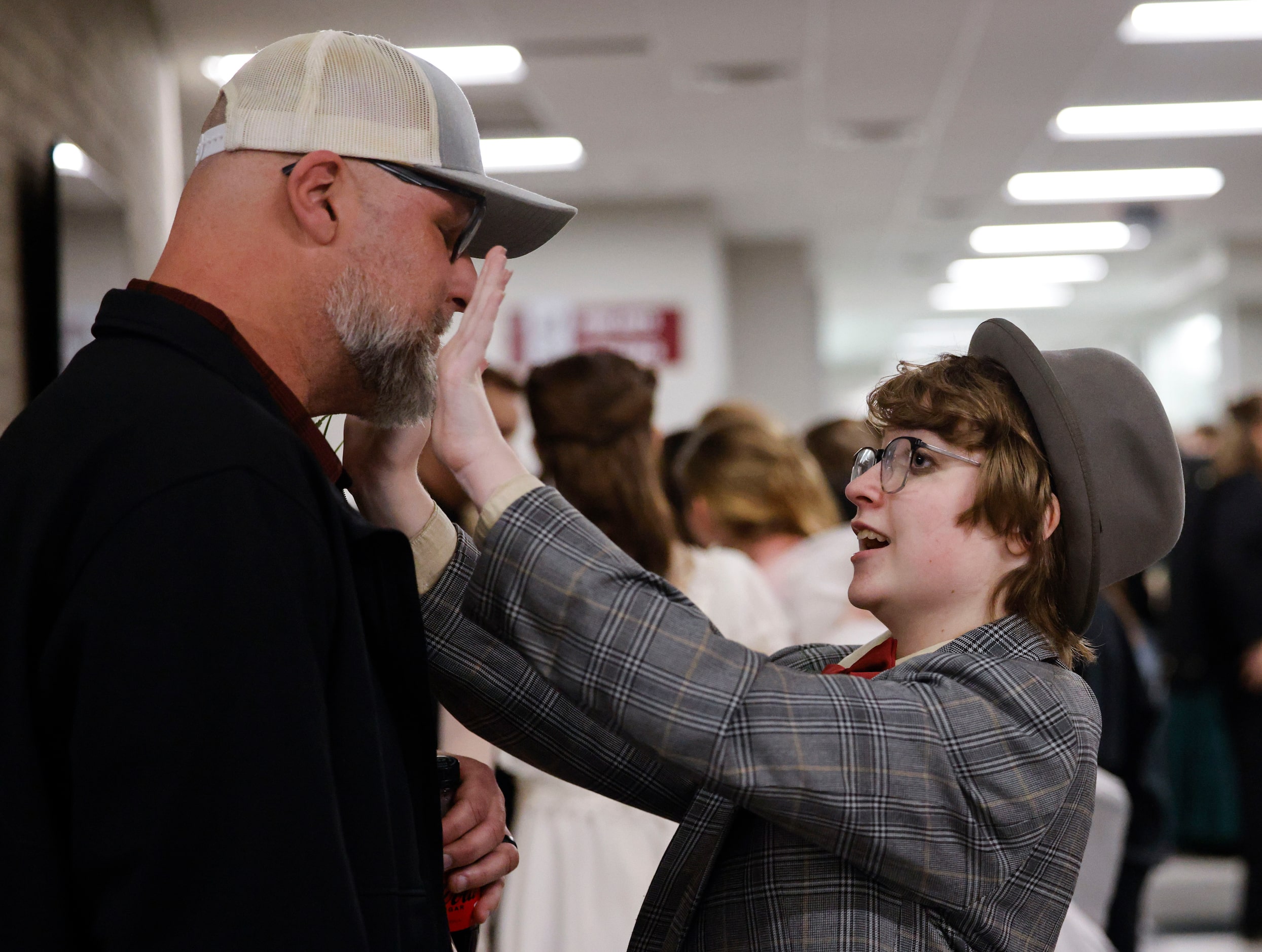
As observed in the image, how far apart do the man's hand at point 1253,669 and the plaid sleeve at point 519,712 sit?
4.53 m

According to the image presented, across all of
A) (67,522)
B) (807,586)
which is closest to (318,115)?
(67,522)

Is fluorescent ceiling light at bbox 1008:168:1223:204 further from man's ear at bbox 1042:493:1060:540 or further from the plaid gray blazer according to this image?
the plaid gray blazer

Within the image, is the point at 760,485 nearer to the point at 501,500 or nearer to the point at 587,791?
the point at 587,791

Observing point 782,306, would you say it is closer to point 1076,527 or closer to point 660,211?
point 660,211

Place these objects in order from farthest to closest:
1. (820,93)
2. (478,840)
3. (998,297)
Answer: (998,297) < (820,93) < (478,840)

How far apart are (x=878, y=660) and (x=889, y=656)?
0.01m

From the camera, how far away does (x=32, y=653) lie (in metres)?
0.87

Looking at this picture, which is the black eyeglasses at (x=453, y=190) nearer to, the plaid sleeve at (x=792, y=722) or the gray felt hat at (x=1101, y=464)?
the plaid sleeve at (x=792, y=722)

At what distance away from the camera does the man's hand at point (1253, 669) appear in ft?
17.1

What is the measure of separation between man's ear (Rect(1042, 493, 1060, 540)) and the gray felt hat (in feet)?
0.04

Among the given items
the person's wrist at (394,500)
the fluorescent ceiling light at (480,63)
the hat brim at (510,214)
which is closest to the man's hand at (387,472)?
the person's wrist at (394,500)

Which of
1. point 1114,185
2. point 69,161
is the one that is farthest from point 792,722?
point 1114,185

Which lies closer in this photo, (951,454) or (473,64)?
(951,454)

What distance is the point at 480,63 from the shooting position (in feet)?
17.3
